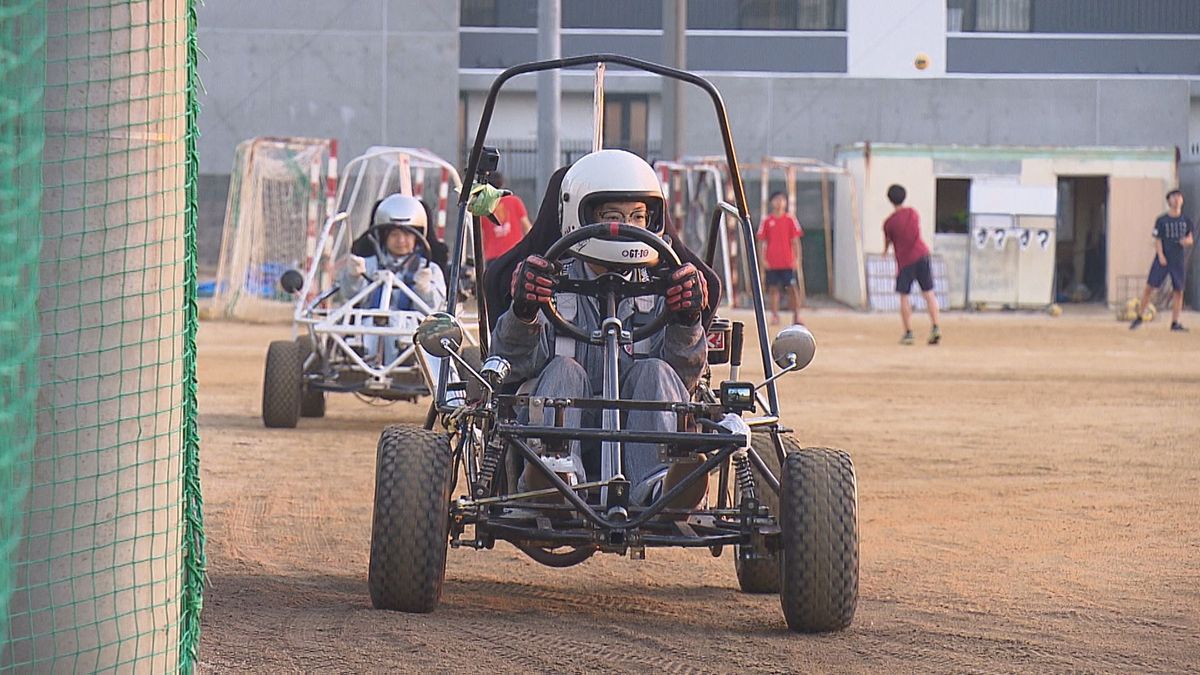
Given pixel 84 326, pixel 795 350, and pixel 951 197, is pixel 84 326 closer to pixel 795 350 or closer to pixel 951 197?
pixel 795 350

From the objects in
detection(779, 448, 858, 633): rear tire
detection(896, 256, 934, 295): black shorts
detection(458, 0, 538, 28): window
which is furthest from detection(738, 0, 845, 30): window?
detection(779, 448, 858, 633): rear tire

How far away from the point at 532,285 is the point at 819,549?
129 cm

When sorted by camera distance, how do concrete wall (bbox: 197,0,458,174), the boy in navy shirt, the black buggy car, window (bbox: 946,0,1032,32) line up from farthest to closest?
window (bbox: 946,0,1032,32), concrete wall (bbox: 197,0,458,174), the boy in navy shirt, the black buggy car

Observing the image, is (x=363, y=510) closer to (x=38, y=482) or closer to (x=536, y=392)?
(x=536, y=392)

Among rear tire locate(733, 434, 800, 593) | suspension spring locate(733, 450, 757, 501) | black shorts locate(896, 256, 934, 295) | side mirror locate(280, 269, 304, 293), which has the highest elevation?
side mirror locate(280, 269, 304, 293)

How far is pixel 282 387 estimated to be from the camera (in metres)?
11.5

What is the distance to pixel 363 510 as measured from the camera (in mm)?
8352

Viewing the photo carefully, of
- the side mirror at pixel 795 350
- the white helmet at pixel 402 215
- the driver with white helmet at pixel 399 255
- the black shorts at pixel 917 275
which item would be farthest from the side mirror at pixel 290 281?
the black shorts at pixel 917 275

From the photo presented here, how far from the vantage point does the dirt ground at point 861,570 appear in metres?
5.43

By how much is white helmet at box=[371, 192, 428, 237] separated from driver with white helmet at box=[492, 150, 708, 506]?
5.46m

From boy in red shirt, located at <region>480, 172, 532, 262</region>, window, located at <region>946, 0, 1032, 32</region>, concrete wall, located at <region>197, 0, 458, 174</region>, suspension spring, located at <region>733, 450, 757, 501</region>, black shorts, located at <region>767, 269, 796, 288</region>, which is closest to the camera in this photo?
suspension spring, located at <region>733, 450, 757, 501</region>

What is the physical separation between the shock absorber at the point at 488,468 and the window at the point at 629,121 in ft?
98.6

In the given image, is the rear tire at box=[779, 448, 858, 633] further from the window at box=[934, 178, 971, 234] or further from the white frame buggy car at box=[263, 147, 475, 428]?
the window at box=[934, 178, 971, 234]

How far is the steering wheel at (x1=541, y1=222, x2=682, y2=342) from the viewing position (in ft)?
20.0
